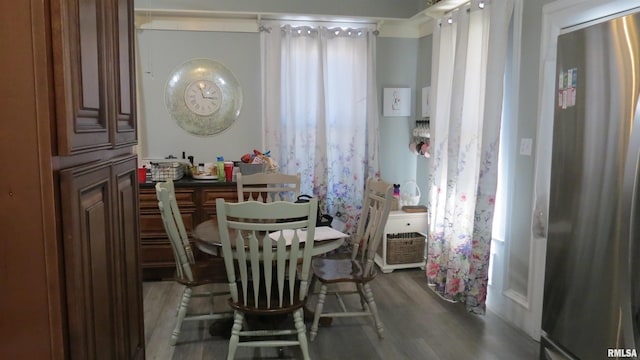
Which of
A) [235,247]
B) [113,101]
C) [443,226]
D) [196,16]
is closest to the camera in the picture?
[113,101]

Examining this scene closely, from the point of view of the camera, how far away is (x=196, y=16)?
4.20 metres

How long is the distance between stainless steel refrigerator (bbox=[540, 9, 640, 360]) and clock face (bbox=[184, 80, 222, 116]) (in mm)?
3097

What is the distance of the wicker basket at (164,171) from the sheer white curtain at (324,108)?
904 millimetres

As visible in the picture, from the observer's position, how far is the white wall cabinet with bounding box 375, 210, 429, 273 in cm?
408

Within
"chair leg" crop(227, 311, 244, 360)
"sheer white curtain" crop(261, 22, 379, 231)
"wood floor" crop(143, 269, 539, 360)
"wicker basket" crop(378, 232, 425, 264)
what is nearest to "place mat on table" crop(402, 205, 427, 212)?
"wicker basket" crop(378, 232, 425, 264)

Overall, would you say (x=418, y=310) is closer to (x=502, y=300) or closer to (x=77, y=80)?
(x=502, y=300)

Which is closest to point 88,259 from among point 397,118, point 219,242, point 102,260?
point 102,260

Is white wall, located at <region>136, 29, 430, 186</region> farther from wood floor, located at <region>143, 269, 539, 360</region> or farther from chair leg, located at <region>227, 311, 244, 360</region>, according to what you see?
chair leg, located at <region>227, 311, 244, 360</region>

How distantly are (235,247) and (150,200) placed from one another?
65.5 inches

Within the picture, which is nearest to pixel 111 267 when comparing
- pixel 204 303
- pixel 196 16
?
pixel 204 303

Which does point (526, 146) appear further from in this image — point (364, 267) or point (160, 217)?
point (160, 217)

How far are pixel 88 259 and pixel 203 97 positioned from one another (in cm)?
343

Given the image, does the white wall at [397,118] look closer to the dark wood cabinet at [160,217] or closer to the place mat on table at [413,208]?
the place mat on table at [413,208]

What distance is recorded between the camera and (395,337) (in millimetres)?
2869
